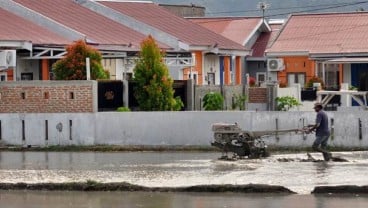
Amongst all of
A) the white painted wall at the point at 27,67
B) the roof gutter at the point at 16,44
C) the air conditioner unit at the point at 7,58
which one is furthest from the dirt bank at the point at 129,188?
the white painted wall at the point at 27,67

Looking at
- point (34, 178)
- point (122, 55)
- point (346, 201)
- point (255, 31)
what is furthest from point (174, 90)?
point (255, 31)

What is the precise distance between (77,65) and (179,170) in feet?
46.6

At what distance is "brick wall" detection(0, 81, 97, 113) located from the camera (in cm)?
3092

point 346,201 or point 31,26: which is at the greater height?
point 31,26

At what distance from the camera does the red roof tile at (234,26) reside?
213 ft

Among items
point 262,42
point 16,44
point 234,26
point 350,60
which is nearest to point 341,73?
point 350,60

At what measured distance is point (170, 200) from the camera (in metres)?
17.5

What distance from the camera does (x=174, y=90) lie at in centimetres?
3672

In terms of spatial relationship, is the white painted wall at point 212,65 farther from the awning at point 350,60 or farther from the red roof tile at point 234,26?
the red roof tile at point 234,26

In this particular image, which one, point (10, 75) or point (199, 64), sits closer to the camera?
point (10, 75)

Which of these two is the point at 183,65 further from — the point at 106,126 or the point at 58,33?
the point at 106,126

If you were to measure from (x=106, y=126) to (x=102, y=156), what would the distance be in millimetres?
2959

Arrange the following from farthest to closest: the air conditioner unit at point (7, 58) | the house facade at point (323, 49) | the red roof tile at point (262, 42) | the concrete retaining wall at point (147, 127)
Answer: the red roof tile at point (262, 42) < the house facade at point (323, 49) < the air conditioner unit at point (7, 58) < the concrete retaining wall at point (147, 127)

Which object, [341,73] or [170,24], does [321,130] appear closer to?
[341,73]
